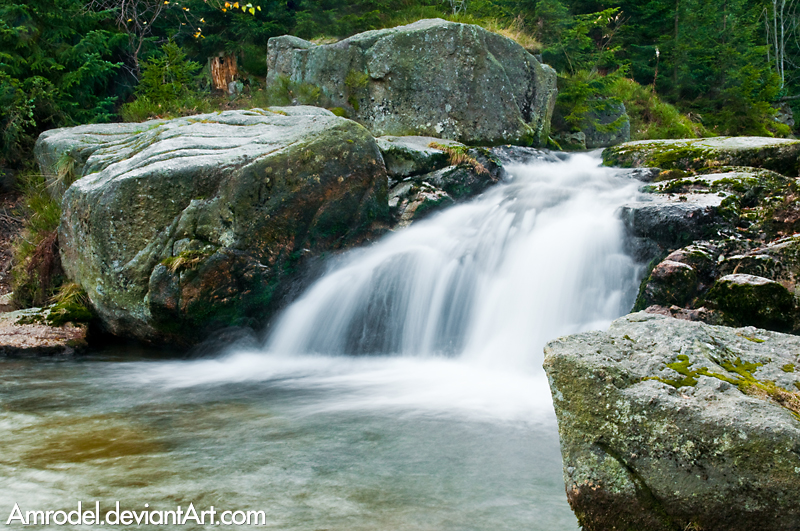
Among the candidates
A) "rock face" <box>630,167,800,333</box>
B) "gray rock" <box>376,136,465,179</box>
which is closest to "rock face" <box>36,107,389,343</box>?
"gray rock" <box>376,136,465,179</box>

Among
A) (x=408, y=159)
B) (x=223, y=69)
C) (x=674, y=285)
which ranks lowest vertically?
(x=674, y=285)

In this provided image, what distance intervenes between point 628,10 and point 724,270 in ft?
57.3

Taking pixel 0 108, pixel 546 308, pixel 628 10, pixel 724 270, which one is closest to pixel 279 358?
pixel 546 308

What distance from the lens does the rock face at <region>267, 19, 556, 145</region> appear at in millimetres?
9984

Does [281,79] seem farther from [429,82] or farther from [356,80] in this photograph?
[429,82]

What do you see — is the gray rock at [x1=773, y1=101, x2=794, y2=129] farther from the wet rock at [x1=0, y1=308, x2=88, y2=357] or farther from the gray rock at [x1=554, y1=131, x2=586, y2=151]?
the wet rock at [x1=0, y1=308, x2=88, y2=357]

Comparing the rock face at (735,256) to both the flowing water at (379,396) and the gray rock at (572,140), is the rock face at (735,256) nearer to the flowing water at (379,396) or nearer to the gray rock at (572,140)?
the flowing water at (379,396)

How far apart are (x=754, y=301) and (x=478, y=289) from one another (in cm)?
283

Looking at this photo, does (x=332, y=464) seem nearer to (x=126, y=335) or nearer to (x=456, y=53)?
(x=126, y=335)

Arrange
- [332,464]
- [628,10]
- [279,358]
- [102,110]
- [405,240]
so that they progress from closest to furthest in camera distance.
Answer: [332,464], [279,358], [405,240], [102,110], [628,10]

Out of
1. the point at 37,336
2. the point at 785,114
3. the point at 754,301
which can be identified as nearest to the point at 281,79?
the point at 37,336

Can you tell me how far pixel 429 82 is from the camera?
1000cm

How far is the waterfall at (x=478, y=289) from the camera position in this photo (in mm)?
5383

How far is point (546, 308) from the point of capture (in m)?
5.50
